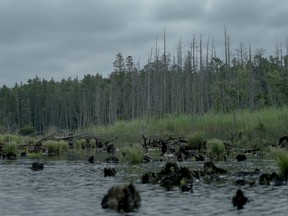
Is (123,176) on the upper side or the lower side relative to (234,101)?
lower

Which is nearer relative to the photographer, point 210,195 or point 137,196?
point 137,196

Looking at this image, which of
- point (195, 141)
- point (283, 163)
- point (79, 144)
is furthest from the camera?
point (79, 144)

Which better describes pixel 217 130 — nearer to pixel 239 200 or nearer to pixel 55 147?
pixel 55 147

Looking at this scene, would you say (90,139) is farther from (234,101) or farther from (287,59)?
(287,59)

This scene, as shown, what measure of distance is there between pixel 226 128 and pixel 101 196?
30069 mm

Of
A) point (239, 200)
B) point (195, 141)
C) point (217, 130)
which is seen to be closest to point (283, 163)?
point (239, 200)

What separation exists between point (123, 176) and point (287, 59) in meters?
76.3

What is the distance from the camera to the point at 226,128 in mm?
46562

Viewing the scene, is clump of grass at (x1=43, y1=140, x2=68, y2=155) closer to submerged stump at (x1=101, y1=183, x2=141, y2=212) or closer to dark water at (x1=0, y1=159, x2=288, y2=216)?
dark water at (x1=0, y1=159, x2=288, y2=216)

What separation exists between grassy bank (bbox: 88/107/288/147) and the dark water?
16463mm

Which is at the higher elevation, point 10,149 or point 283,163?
point 10,149

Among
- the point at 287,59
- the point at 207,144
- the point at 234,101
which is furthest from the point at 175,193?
the point at 287,59

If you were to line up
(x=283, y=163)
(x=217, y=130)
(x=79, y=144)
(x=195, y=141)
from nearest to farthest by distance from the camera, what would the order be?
(x=283, y=163), (x=195, y=141), (x=217, y=130), (x=79, y=144)

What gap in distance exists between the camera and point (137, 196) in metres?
15.7
